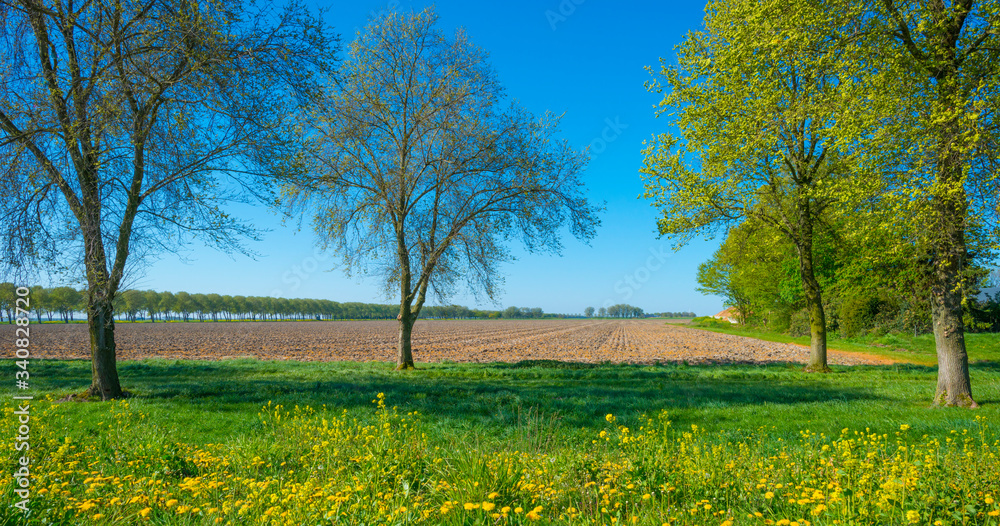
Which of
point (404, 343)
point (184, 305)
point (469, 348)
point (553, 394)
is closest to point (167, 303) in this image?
point (184, 305)

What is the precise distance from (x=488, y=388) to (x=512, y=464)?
8561mm

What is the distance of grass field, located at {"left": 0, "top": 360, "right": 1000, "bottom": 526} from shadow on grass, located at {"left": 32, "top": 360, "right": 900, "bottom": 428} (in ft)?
0.47

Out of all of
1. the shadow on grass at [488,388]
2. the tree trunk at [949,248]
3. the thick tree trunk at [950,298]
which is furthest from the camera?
the shadow on grass at [488,388]

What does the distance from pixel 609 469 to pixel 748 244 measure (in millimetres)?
17451

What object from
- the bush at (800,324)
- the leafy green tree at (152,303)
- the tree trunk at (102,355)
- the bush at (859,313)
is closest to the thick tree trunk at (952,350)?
the tree trunk at (102,355)

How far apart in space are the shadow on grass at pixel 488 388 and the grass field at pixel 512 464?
0.14 m

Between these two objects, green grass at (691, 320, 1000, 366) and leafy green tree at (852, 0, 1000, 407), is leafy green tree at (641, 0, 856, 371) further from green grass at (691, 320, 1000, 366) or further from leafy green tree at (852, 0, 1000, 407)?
green grass at (691, 320, 1000, 366)

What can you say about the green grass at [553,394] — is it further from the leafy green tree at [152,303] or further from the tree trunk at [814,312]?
the leafy green tree at [152,303]

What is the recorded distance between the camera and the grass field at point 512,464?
371cm

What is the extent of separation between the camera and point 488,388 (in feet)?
42.7

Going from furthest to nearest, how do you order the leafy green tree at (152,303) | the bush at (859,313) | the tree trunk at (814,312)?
the leafy green tree at (152,303) < the bush at (859,313) < the tree trunk at (814,312)

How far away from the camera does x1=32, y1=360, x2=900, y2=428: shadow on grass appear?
33.0 ft

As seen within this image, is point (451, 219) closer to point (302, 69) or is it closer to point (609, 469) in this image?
point (302, 69)

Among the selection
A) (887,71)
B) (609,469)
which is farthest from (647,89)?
(609,469)
